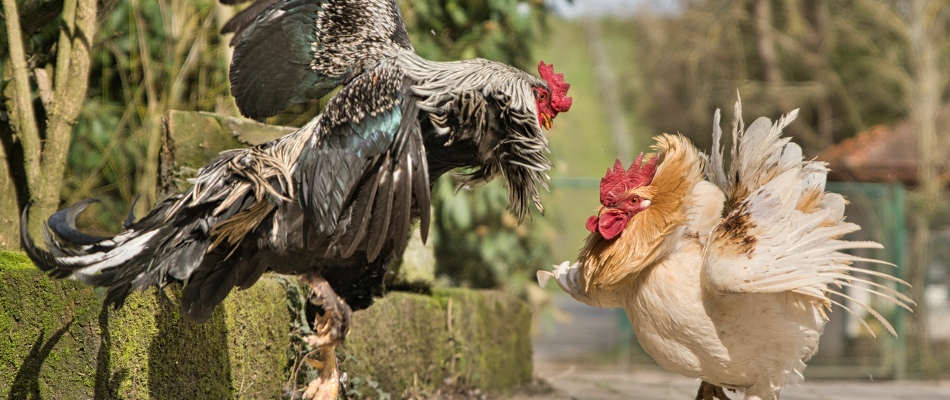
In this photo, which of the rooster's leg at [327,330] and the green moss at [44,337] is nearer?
the rooster's leg at [327,330]

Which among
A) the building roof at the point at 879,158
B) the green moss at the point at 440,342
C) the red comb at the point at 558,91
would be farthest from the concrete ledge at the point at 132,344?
the building roof at the point at 879,158

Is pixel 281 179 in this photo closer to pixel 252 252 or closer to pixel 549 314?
pixel 252 252

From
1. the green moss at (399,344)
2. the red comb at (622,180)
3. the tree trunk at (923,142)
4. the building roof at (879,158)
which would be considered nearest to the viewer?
the red comb at (622,180)

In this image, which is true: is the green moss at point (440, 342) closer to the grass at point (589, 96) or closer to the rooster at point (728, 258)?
the rooster at point (728, 258)

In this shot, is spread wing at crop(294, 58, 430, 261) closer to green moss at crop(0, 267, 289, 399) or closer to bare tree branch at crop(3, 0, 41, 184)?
green moss at crop(0, 267, 289, 399)

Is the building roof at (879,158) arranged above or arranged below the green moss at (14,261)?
above

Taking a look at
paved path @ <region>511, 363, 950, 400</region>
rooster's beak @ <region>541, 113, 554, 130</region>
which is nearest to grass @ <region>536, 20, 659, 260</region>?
paved path @ <region>511, 363, 950, 400</region>

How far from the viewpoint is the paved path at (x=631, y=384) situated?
25.5 feet

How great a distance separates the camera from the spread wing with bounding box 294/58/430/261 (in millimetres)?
3734

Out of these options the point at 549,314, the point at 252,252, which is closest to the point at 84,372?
the point at 252,252

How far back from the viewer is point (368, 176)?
387 centimetres

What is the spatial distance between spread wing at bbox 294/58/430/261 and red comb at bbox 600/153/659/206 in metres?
1.20

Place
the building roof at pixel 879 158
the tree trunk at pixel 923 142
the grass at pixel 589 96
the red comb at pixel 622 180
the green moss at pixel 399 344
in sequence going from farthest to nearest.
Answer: the grass at pixel 589 96 → the building roof at pixel 879 158 → the tree trunk at pixel 923 142 → the green moss at pixel 399 344 → the red comb at pixel 622 180

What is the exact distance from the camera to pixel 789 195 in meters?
4.46
